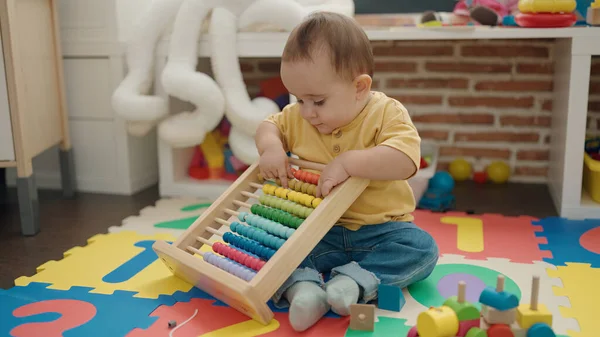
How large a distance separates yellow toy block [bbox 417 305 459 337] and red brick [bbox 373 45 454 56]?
140cm

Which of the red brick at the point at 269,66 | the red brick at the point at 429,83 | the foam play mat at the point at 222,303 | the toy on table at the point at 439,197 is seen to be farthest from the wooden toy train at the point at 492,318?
the red brick at the point at 269,66

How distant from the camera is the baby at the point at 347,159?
111 cm

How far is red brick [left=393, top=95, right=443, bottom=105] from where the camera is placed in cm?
221

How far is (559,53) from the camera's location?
1.92 meters

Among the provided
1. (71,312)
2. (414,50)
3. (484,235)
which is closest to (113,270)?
(71,312)

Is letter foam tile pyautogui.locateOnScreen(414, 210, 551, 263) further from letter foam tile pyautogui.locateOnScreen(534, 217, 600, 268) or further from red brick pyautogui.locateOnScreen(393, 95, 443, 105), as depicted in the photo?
red brick pyautogui.locateOnScreen(393, 95, 443, 105)

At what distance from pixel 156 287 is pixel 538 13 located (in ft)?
4.01

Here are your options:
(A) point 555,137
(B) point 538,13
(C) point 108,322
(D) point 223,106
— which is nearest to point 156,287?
(C) point 108,322

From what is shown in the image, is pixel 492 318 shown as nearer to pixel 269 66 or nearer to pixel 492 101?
pixel 492 101

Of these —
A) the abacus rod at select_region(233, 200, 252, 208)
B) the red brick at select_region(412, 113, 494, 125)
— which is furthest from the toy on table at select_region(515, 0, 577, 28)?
the abacus rod at select_region(233, 200, 252, 208)

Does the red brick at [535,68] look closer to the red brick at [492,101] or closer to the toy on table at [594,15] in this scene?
the red brick at [492,101]

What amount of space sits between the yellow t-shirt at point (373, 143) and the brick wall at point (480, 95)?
1002mm

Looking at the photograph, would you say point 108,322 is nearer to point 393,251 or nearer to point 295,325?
point 295,325

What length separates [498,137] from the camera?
7.17ft
